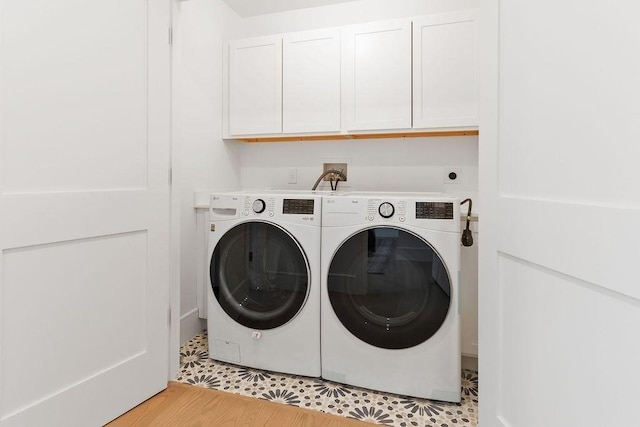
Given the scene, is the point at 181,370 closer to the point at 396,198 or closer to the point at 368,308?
the point at 368,308

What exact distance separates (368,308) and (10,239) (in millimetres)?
1404

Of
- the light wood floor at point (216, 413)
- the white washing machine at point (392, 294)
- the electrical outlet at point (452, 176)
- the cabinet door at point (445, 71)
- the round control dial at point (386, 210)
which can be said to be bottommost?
the light wood floor at point (216, 413)

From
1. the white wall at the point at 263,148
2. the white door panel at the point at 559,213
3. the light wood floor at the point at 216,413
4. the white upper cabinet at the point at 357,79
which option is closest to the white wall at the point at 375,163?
the white wall at the point at 263,148

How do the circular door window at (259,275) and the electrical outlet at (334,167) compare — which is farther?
the electrical outlet at (334,167)

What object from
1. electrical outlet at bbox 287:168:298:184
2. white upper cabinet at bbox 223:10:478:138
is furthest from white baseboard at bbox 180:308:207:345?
white upper cabinet at bbox 223:10:478:138

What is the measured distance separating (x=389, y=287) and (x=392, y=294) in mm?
35

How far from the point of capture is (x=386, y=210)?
1.70 meters

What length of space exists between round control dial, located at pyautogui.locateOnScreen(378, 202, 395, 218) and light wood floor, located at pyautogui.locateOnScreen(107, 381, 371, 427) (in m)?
0.91

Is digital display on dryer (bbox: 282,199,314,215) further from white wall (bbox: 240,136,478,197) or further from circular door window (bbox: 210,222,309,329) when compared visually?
white wall (bbox: 240,136,478,197)

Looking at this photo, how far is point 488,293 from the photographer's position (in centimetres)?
112

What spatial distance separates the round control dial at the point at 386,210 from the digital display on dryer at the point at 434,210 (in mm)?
119

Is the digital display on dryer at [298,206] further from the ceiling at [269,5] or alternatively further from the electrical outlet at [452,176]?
the ceiling at [269,5]

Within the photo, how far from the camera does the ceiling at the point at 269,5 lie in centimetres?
255

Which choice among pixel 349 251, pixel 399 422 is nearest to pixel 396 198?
pixel 349 251
